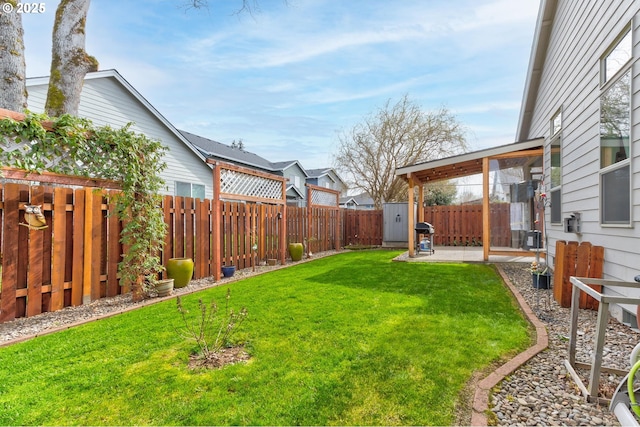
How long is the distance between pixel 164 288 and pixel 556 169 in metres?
7.55

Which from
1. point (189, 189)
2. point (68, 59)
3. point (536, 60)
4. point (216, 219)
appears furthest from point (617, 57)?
point (189, 189)

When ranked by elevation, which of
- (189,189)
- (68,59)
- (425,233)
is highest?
(68,59)

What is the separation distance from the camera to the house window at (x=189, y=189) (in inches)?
460

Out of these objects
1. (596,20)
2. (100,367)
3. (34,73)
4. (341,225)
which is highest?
(34,73)

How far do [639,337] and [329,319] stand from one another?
3064mm

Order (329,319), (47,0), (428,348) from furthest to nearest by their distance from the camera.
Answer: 1. (47,0)
2. (329,319)
3. (428,348)

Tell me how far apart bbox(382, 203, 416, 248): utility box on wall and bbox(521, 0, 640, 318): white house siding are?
6321 mm

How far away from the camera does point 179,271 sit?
552 cm

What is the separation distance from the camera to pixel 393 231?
43.3 feet

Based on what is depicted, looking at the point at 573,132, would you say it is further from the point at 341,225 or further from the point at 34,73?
the point at 34,73

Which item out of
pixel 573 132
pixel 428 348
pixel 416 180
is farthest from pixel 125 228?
pixel 416 180

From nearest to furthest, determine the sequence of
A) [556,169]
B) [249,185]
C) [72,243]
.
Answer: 1. [72,243]
2. [556,169]
3. [249,185]

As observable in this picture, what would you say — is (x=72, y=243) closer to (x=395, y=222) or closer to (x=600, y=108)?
(x=600, y=108)

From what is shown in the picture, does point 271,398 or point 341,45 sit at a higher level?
point 341,45
